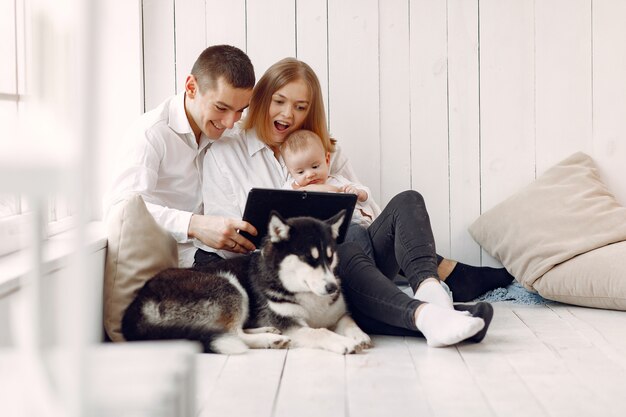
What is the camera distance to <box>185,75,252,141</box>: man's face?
2.61 m

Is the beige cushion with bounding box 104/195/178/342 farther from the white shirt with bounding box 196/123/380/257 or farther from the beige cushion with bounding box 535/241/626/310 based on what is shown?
the beige cushion with bounding box 535/241/626/310

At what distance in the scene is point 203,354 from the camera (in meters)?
2.17

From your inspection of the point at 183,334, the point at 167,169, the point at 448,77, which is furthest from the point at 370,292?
the point at 448,77

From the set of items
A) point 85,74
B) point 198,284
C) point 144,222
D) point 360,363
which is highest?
point 85,74

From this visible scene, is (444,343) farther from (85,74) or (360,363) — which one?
(85,74)

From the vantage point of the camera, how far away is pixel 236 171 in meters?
2.77

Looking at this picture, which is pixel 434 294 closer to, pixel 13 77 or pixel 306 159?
pixel 306 159

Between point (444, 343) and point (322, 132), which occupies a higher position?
point (322, 132)

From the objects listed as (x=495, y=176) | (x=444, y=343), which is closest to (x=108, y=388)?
(x=444, y=343)

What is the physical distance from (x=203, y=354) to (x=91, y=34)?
1.62m

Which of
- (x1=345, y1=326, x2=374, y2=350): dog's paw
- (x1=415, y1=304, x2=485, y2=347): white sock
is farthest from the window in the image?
(x1=415, y1=304, x2=485, y2=347): white sock

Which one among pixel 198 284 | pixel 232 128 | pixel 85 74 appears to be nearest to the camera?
pixel 85 74

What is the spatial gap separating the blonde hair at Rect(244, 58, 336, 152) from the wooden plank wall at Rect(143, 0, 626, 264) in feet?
1.23

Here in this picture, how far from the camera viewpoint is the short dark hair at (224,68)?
8.55 feet
